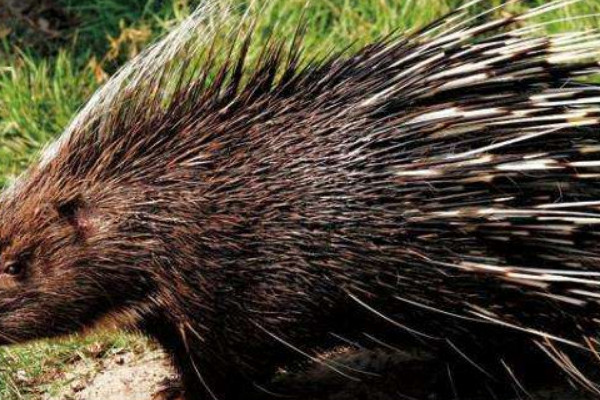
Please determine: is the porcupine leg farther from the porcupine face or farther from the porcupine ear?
the porcupine ear

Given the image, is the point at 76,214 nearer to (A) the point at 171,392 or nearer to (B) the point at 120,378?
(A) the point at 171,392

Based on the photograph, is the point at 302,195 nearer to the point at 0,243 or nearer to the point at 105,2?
the point at 0,243

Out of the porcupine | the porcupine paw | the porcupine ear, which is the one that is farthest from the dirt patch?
the porcupine ear

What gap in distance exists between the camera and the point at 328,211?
312 cm

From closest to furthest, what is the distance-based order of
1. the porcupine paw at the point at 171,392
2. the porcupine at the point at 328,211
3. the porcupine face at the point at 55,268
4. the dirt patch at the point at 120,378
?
the porcupine at the point at 328,211, the porcupine face at the point at 55,268, the porcupine paw at the point at 171,392, the dirt patch at the point at 120,378

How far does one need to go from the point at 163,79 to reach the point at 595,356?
4.91ft

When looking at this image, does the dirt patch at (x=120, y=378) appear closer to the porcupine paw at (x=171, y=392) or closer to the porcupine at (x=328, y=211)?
the porcupine paw at (x=171, y=392)

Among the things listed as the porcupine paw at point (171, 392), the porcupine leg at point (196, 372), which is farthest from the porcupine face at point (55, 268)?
the porcupine paw at point (171, 392)

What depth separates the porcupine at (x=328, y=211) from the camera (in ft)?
9.92

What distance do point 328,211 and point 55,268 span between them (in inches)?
34.0

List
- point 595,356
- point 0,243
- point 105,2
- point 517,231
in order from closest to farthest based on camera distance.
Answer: point 517,231, point 595,356, point 0,243, point 105,2

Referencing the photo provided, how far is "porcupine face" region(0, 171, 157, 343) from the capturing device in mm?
3391

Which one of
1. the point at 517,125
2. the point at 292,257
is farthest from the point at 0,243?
the point at 517,125

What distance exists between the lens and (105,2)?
612 centimetres
